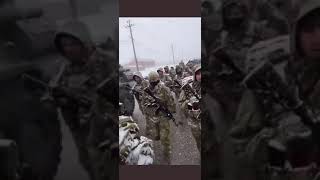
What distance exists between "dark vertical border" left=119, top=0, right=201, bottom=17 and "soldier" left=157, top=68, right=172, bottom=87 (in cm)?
63

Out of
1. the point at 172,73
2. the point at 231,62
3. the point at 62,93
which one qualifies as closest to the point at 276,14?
the point at 231,62

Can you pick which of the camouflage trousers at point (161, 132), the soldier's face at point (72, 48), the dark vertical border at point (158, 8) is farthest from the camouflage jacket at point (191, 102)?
the soldier's face at point (72, 48)

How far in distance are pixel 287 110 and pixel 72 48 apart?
216 cm

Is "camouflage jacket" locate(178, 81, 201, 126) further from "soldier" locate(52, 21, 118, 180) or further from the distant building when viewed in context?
"soldier" locate(52, 21, 118, 180)

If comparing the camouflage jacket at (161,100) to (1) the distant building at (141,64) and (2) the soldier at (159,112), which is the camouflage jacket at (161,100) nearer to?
(2) the soldier at (159,112)

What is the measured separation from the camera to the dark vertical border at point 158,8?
498 centimetres

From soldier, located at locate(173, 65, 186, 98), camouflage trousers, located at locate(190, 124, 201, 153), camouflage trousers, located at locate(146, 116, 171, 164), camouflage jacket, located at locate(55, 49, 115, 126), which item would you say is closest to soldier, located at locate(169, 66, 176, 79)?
soldier, located at locate(173, 65, 186, 98)

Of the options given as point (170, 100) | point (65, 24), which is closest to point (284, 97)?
point (170, 100)

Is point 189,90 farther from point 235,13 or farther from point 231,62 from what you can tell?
point 235,13

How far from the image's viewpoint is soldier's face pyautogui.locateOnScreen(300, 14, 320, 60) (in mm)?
4793

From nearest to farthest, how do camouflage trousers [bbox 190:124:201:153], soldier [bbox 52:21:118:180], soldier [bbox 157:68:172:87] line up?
soldier [bbox 52:21:118:180], camouflage trousers [bbox 190:124:201:153], soldier [bbox 157:68:172:87]

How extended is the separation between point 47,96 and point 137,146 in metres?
1.04

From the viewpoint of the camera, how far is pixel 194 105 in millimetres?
5242

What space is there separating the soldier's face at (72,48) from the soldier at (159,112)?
80cm
